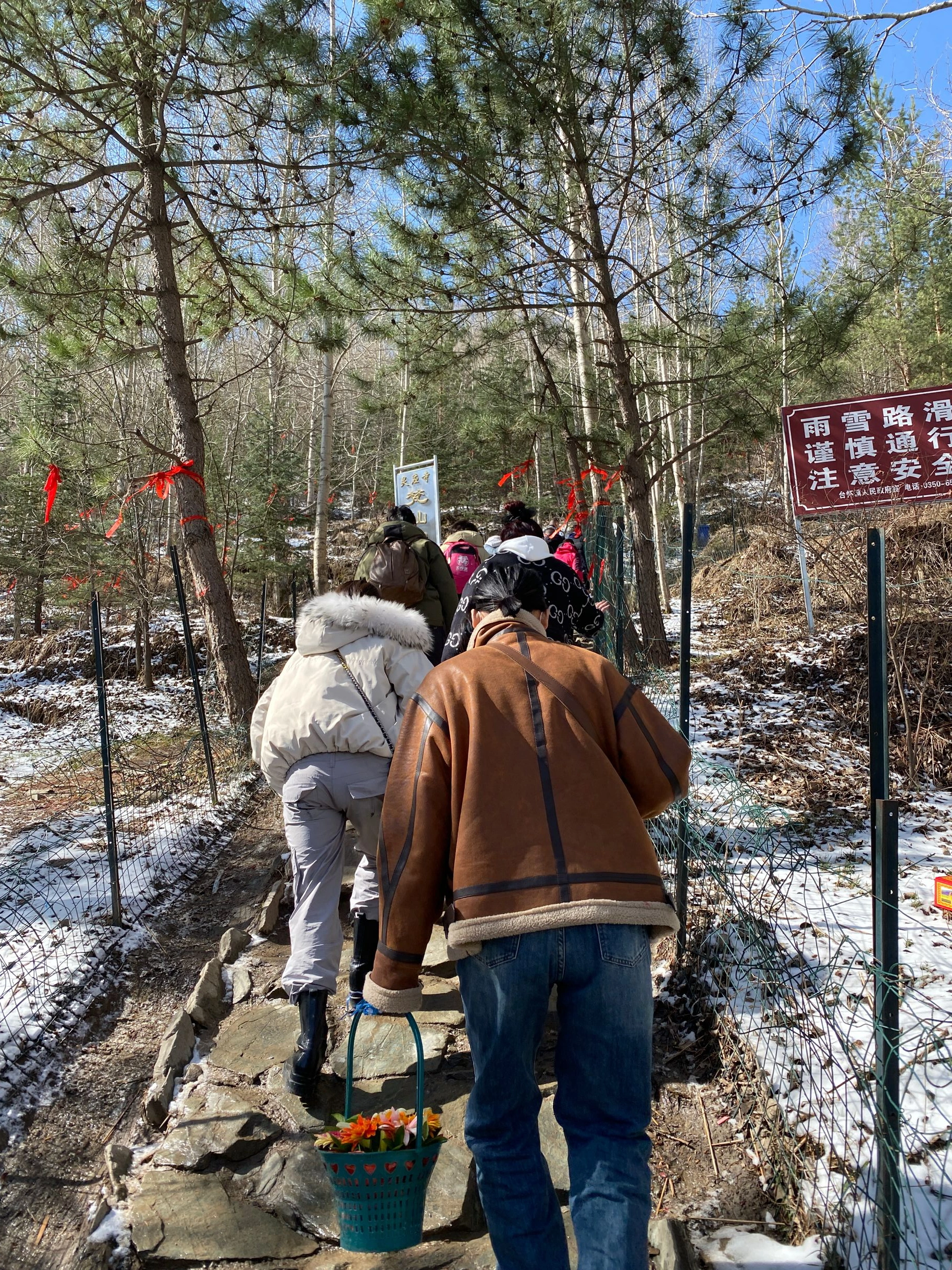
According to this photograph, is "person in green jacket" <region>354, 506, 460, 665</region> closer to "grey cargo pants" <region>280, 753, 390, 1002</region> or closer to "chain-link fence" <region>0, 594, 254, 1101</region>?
"grey cargo pants" <region>280, 753, 390, 1002</region>

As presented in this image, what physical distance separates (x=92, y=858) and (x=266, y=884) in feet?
3.46

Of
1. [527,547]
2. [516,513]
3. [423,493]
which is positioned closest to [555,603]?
[527,547]

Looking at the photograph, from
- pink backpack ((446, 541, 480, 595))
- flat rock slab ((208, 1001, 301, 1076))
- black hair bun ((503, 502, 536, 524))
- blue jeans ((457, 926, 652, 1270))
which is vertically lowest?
flat rock slab ((208, 1001, 301, 1076))

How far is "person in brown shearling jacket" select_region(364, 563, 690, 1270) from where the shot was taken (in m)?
1.62

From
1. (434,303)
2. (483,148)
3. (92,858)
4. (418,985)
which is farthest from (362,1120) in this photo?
(434,303)

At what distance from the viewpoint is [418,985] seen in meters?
1.88

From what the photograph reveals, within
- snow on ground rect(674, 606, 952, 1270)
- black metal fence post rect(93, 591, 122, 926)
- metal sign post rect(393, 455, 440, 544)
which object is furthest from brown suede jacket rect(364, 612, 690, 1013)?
metal sign post rect(393, 455, 440, 544)

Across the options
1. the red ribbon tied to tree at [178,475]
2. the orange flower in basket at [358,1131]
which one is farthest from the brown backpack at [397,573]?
the red ribbon tied to tree at [178,475]

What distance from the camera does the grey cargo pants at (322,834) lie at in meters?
2.95

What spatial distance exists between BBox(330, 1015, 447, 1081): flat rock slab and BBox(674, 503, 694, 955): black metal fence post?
108 cm

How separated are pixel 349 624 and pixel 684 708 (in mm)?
1412

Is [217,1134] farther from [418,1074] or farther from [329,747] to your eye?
[329,747]

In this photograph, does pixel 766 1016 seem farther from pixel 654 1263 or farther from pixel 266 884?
pixel 266 884

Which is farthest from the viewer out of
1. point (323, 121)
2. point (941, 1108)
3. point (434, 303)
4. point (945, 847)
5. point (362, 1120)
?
point (434, 303)
